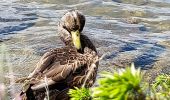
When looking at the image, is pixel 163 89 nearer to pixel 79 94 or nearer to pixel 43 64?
pixel 79 94

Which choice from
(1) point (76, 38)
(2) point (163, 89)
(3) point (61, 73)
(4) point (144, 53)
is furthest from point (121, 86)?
(4) point (144, 53)

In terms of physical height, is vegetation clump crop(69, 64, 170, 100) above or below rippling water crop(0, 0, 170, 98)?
above

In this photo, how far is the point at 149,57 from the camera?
10383 millimetres

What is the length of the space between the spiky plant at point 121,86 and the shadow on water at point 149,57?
27.3 feet

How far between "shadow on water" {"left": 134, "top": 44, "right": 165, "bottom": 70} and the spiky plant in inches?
327

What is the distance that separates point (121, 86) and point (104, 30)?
12.0m

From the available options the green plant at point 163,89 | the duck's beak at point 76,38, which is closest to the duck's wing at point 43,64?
the duck's beak at point 76,38

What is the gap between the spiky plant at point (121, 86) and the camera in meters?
1.16

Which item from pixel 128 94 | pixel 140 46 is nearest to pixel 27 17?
pixel 140 46

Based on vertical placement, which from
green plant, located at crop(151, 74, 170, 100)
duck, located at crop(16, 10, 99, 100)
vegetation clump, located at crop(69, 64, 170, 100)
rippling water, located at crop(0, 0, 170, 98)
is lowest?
rippling water, located at crop(0, 0, 170, 98)

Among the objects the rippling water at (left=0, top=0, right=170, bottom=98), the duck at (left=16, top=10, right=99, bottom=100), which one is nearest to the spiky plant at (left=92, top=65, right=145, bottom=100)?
the duck at (left=16, top=10, right=99, bottom=100)

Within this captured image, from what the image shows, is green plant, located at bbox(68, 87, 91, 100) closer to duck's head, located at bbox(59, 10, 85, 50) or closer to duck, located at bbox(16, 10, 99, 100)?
duck, located at bbox(16, 10, 99, 100)

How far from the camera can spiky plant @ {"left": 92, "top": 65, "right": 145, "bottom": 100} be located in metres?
1.16

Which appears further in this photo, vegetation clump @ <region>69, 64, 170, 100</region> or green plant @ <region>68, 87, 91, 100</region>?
green plant @ <region>68, 87, 91, 100</region>
